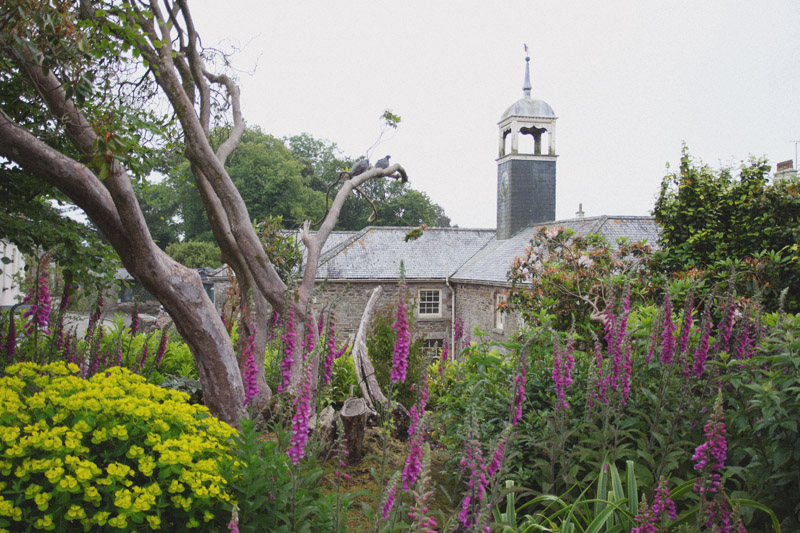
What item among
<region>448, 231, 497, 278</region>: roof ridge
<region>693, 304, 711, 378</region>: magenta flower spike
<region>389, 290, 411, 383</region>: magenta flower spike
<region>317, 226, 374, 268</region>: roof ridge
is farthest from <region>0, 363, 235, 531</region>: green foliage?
<region>448, 231, 497, 278</region>: roof ridge

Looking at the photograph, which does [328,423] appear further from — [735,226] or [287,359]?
[735,226]

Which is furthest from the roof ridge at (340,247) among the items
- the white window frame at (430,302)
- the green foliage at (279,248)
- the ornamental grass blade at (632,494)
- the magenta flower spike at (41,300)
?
the ornamental grass blade at (632,494)

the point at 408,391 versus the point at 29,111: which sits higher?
the point at 29,111

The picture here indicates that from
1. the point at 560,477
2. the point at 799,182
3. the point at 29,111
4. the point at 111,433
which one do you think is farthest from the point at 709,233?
the point at 29,111

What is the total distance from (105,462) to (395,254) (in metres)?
20.3

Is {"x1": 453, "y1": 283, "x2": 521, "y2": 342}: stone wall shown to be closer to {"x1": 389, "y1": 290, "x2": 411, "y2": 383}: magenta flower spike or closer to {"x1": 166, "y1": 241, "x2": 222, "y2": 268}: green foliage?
{"x1": 389, "y1": 290, "x2": 411, "y2": 383}: magenta flower spike

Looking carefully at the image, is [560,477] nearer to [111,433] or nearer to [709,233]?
[111,433]

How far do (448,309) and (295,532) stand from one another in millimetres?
20420

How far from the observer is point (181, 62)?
7191 millimetres

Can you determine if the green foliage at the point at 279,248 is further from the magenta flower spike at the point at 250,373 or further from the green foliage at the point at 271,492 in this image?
the green foliage at the point at 271,492

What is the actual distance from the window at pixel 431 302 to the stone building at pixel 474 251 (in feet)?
0.14

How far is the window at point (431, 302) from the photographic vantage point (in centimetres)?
2280

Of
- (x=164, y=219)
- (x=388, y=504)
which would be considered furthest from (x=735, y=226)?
(x=164, y=219)

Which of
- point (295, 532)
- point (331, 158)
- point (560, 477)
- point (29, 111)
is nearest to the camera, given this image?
point (295, 532)
